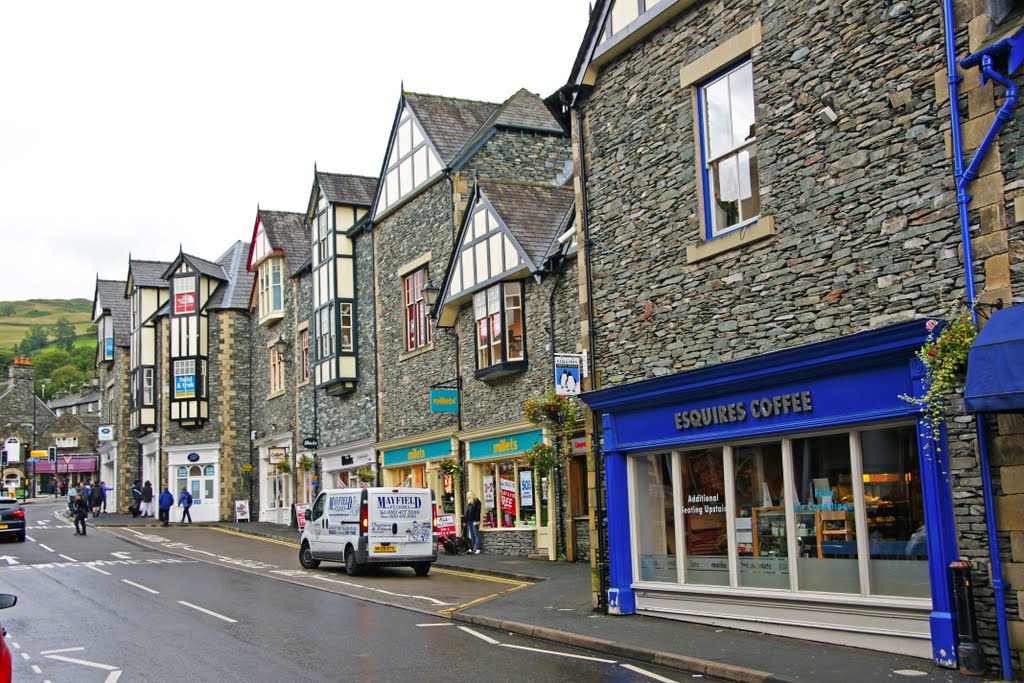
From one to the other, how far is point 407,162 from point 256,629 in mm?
19233

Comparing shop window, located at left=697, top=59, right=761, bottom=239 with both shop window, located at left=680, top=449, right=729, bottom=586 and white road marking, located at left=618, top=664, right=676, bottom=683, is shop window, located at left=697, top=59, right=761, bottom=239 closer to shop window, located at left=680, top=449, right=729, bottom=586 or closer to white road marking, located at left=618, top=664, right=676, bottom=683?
shop window, located at left=680, top=449, right=729, bottom=586

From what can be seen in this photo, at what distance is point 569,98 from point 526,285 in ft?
28.0

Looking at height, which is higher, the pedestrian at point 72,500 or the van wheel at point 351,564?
the pedestrian at point 72,500

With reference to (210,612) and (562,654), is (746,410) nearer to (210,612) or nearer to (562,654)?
(562,654)

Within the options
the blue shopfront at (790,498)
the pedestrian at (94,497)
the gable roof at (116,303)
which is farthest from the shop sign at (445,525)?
the gable roof at (116,303)

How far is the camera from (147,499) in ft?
161

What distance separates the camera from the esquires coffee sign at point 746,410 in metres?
12.0

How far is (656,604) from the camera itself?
14.5m

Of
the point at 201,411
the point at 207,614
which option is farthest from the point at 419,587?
the point at 201,411

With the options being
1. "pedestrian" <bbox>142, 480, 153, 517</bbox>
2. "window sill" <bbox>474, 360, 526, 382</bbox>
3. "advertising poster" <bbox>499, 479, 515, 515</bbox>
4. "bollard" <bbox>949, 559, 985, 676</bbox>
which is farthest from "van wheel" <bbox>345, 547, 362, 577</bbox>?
"pedestrian" <bbox>142, 480, 153, 517</bbox>

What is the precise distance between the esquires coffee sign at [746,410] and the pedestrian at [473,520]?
490 inches

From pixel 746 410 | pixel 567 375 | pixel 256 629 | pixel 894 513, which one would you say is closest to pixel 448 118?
pixel 567 375

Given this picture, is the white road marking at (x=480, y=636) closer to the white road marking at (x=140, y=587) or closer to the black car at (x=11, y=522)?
the white road marking at (x=140, y=587)

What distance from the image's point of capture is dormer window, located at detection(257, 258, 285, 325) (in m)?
42.5
